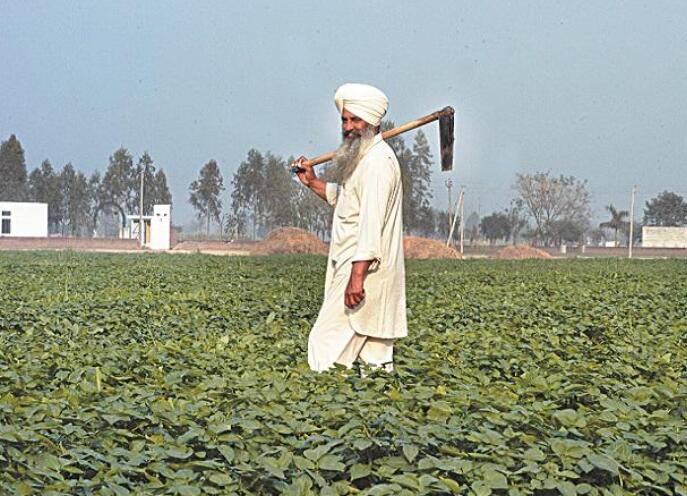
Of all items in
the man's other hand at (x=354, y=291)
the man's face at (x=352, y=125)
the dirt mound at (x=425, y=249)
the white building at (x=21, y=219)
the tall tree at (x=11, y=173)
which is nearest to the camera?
the man's other hand at (x=354, y=291)

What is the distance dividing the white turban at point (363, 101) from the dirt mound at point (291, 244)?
3565 cm

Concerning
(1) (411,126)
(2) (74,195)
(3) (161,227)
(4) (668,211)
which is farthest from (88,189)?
(1) (411,126)

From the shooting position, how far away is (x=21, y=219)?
57500 mm

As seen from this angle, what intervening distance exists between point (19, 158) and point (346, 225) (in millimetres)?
A: 67750

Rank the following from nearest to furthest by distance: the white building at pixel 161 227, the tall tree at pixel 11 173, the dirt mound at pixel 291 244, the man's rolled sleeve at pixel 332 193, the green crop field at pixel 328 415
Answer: the green crop field at pixel 328 415 → the man's rolled sleeve at pixel 332 193 → the dirt mound at pixel 291 244 → the white building at pixel 161 227 → the tall tree at pixel 11 173

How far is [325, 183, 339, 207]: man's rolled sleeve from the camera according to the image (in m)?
5.39

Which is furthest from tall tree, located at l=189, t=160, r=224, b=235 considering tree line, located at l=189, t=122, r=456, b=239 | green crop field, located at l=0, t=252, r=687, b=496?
green crop field, located at l=0, t=252, r=687, b=496

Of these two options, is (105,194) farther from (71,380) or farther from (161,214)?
(71,380)

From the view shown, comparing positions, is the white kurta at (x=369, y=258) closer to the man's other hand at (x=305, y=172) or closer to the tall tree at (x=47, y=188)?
Answer: the man's other hand at (x=305, y=172)

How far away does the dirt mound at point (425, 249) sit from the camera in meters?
39.7

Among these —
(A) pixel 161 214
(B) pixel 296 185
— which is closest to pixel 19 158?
(B) pixel 296 185

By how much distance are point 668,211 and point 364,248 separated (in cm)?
7947

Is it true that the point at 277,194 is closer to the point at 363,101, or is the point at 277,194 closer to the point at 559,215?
the point at 559,215

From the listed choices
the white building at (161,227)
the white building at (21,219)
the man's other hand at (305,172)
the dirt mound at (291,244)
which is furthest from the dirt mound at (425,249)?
the man's other hand at (305,172)
